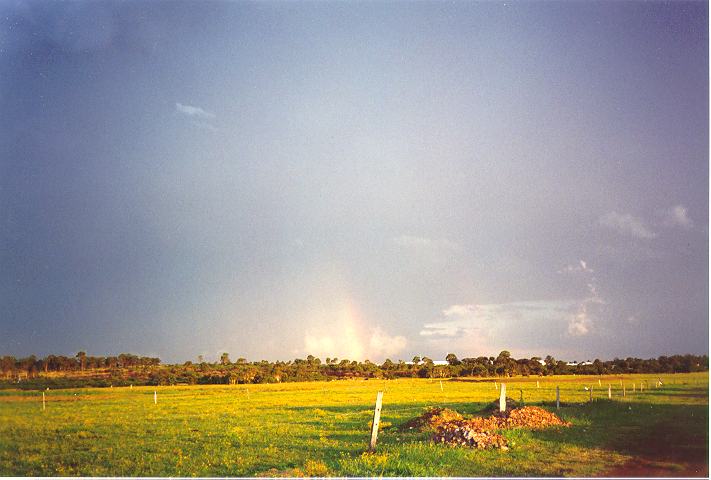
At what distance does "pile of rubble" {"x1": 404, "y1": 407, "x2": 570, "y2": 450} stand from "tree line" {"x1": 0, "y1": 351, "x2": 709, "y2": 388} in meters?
37.4

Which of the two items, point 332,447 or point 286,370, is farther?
point 286,370

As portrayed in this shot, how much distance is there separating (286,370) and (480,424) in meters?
62.6

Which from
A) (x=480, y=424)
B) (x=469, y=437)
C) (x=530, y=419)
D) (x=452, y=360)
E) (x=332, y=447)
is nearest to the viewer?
(x=469, y=437)

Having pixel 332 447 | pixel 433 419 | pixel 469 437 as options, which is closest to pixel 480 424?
pixel 469 437

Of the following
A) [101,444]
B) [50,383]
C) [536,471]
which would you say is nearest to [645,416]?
[536,471]

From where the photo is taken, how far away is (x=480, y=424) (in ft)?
60.4

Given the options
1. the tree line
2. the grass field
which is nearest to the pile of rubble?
the grass field

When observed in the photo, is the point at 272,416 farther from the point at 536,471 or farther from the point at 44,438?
the point at 536,471

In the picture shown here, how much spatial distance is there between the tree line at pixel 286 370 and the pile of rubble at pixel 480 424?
3738 centimetres

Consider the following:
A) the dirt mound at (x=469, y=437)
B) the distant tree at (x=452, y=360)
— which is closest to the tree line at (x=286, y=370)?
the distant tree at (x=452, y=360)

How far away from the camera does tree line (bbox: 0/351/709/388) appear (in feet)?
195

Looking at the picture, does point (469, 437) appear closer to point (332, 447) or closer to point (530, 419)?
point (332, 447)

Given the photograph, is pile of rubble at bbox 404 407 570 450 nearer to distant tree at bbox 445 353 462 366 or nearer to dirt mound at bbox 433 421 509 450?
dirt mound at bbox 433 421 509 450

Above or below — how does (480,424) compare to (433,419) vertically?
above
